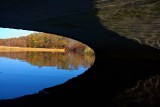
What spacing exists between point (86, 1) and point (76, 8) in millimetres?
1019

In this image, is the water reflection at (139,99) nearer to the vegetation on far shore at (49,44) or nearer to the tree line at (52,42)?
the tree line at (52,42)

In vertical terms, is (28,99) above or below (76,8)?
below

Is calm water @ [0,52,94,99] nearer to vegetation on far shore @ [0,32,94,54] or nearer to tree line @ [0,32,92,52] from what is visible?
tree line @ [0,32,92,52]

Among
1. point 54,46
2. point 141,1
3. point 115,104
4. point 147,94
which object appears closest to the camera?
point 141,1

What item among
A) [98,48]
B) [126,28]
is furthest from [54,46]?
[126,28]

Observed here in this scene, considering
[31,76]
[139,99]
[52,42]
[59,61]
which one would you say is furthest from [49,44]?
[139,99]

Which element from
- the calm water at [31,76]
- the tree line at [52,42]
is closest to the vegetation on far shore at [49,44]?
the tree line at [52,42]

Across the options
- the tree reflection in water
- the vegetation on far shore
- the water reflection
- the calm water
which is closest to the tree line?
the vegetation on far shore

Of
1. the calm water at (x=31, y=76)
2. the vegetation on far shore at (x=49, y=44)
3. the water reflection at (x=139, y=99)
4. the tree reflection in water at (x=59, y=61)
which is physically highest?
the water reflection at (x=139, y=99)

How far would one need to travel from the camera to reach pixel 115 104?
714 cm

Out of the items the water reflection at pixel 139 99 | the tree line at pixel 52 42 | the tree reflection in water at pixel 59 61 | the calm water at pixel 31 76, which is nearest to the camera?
the water reflection at pixel 139 99

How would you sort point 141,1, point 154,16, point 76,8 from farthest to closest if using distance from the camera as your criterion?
point 154,16
point 76,8
point 141,1

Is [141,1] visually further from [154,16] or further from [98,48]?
[98,48]

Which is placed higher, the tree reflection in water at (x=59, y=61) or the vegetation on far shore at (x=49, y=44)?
the tree reflection in water at (x=59, y=61)
